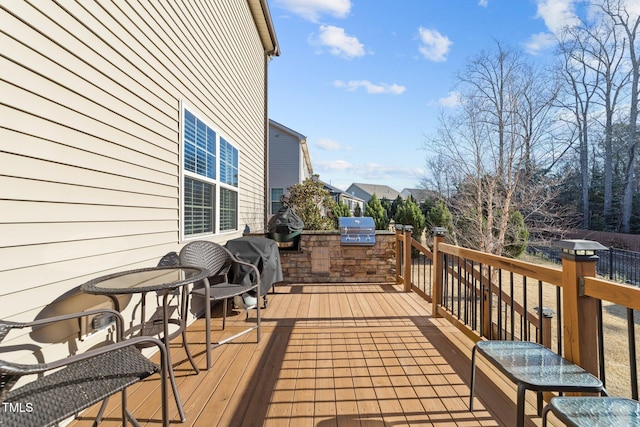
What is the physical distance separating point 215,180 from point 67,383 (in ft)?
10.3

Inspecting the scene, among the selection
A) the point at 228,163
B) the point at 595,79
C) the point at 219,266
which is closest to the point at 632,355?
the point at 219,266

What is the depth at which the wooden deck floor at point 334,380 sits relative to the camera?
183 cm

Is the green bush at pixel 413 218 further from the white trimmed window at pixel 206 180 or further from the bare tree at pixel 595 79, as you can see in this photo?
the bare tree at pixel 595 79

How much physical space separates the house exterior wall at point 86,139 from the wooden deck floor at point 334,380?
1.00 m

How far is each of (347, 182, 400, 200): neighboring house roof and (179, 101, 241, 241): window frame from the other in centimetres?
3511

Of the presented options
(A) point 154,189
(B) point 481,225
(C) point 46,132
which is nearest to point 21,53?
(C) point 46,132

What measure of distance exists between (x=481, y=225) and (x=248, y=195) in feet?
19.7

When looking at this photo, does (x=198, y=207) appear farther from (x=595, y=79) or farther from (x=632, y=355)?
(x=595, y=79)

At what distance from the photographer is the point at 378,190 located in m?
42.9

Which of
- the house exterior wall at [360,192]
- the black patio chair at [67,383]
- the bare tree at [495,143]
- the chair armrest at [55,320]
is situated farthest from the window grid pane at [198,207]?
the house exterior wall at [360,192]

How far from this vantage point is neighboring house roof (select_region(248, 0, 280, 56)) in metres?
5.91

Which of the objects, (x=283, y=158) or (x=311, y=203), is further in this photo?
(x=283, y=158)

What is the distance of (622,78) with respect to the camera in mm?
15141

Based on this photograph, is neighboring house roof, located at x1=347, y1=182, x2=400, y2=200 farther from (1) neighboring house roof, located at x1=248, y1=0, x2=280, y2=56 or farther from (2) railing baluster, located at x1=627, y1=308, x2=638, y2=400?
(2) railing baluster, located at x1=627, y1=308, x2=638, y2=400
